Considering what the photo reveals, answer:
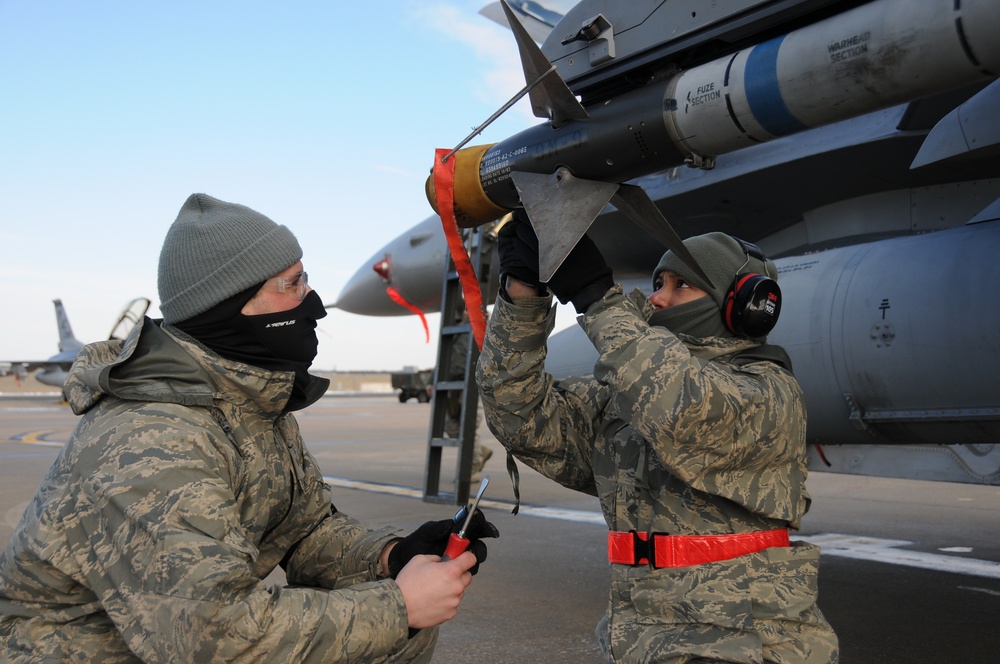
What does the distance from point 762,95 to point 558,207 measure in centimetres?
75

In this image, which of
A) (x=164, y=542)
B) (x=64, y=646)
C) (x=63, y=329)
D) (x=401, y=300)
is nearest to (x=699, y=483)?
(x=164, y=542)

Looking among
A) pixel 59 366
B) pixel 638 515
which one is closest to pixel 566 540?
pixel 638 515

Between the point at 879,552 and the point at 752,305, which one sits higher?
the point at 752,305

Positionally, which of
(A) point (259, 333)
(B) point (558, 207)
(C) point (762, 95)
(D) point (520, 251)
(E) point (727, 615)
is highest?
(C) point (762, 95)

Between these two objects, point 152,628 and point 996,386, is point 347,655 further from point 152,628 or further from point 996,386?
point 996,386

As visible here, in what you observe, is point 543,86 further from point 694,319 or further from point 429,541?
point 429,541

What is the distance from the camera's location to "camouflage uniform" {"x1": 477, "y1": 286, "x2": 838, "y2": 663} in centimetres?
207

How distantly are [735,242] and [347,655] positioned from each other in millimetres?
1609

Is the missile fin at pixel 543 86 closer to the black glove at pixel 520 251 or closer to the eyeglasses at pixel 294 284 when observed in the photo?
the black glove at pixel 520 251

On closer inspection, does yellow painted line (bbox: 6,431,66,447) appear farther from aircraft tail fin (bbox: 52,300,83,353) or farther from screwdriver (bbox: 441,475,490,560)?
aircraft tail fin (bbox: 52,300,83,353)

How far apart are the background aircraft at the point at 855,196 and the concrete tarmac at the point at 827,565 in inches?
30.1

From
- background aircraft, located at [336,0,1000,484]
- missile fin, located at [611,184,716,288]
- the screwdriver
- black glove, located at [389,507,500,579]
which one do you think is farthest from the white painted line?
the screwdriver

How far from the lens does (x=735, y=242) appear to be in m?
2.53

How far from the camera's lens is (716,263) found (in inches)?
94.9
